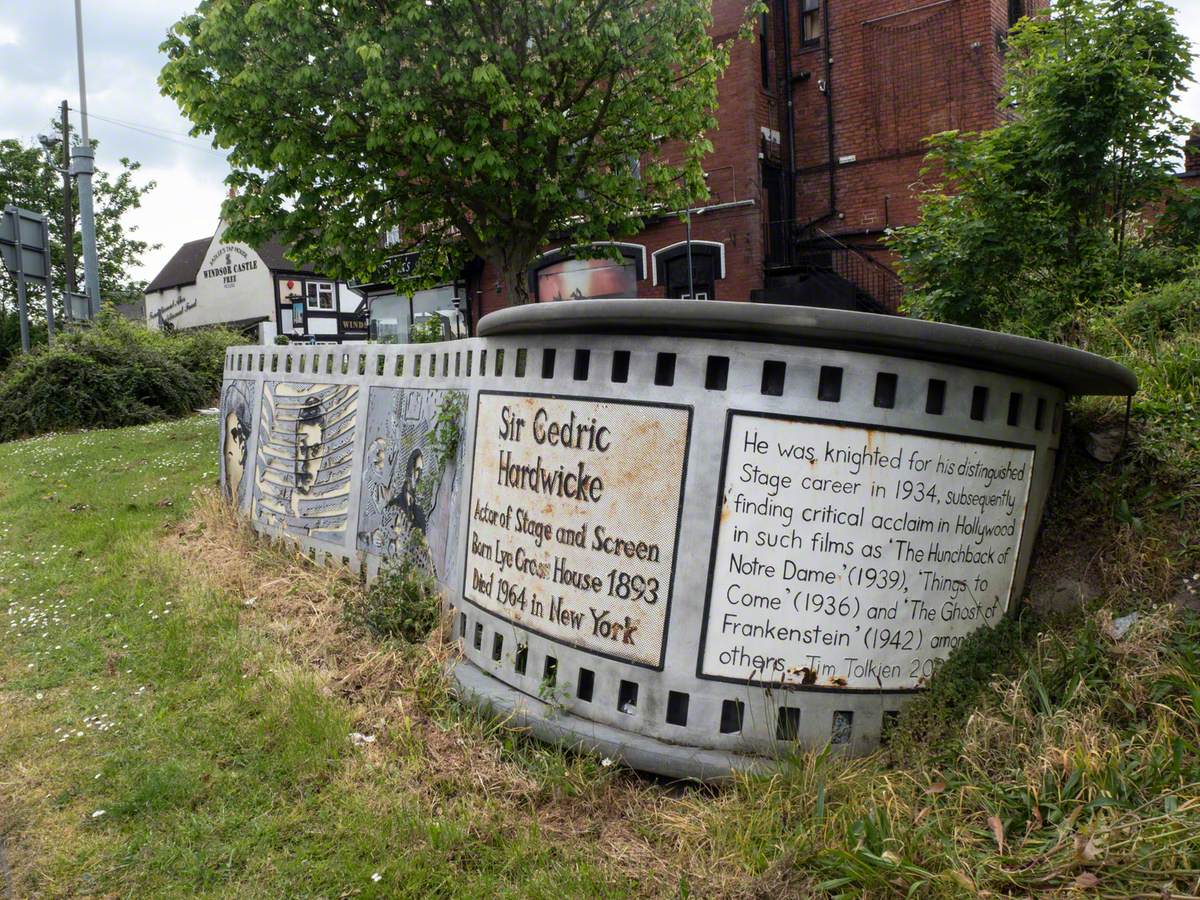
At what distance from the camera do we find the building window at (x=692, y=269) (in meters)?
20.5

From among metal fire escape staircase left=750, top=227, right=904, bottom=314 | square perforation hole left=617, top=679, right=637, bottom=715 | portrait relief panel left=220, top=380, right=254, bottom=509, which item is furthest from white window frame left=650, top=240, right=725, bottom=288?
square perforation hole left=617, top=679, right=637, bottom=715

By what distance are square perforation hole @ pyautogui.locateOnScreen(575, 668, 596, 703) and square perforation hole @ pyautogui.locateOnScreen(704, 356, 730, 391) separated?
4.59 feet

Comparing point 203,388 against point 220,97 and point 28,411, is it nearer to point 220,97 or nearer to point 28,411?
point 28,411

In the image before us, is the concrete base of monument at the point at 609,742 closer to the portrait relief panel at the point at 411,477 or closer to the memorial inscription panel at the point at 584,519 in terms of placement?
the memorial inscription panel at the point at 584,519

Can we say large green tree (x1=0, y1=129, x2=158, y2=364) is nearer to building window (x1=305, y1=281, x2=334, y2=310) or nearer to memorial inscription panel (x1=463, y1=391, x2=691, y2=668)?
building window (x1=305, y1=281, x2=334, y2=310)

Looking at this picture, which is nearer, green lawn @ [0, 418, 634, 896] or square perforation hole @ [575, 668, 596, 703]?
green lawn @ [0, 418, 634, 896]

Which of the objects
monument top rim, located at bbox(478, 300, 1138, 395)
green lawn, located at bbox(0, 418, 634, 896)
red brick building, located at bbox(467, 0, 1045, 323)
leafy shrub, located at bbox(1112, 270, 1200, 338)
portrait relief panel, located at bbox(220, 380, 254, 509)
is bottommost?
green lawn, located at bbox(0, 418, 634, 896)

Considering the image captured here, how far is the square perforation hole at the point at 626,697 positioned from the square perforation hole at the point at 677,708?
177mm

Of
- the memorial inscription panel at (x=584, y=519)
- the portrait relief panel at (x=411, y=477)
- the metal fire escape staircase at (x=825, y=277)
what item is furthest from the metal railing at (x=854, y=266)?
the memorial inscription panel at (x=584, y=519)

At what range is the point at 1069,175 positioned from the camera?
6863 mm

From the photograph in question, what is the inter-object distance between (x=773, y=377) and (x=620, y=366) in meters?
0.71

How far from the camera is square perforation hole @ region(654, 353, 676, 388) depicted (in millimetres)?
4016

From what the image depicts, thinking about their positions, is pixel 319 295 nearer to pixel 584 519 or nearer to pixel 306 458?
pixel 306 458

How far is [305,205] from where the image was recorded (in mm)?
13305
